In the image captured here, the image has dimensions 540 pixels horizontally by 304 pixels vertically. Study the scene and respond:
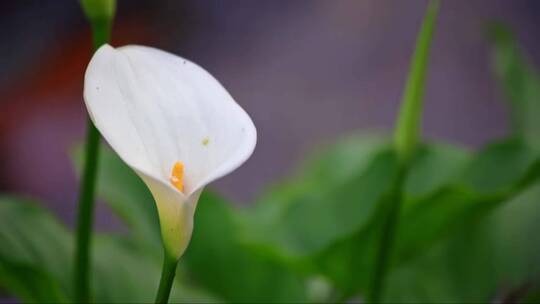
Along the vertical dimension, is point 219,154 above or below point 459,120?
above

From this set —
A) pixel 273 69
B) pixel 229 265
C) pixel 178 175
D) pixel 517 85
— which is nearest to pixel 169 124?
pixel 178 175

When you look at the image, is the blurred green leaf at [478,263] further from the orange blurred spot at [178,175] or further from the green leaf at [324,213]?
Answer: the orange blurred spot at [178,175]

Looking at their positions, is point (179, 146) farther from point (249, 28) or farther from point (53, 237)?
point (249, 28)

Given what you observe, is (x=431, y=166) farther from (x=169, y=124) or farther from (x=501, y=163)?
(x=169, y=124)

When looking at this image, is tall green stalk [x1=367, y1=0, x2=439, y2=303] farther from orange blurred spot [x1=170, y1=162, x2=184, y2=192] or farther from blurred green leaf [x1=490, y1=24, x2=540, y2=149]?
blurred green leaf [x1=490, y1=24, x2=540, y2=149]

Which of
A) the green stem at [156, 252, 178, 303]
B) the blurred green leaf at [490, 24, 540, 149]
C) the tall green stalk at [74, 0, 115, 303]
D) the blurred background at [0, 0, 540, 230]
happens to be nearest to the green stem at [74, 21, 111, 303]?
the tall green stalk at [74, 0, 115, 303]

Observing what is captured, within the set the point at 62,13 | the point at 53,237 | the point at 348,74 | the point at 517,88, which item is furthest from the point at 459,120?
the point at 53,237
